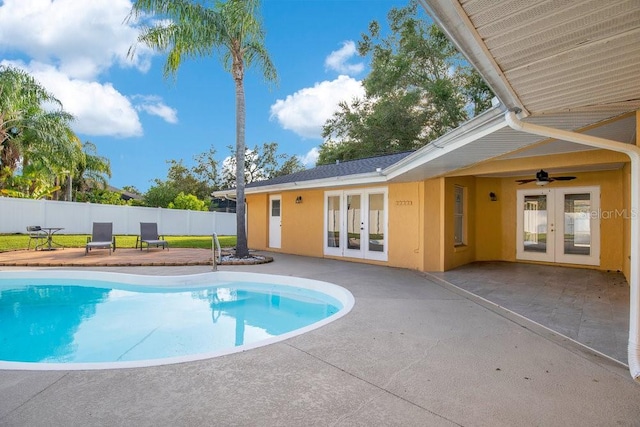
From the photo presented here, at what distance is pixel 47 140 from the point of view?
16.5 meters

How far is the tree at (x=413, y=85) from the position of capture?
2050 centimetres

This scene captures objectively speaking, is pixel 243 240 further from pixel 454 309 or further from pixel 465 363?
pixel 465 363

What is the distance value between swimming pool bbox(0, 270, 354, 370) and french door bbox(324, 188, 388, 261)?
11.0 ft

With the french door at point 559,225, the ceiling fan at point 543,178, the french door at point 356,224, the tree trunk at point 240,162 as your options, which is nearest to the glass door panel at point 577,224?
the french door at point 559,225

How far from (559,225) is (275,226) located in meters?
9.87

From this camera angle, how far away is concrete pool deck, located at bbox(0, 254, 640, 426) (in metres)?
2.49

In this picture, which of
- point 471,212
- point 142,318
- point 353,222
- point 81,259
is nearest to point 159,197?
A: point 81,259

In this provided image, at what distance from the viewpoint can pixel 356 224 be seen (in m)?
11.0

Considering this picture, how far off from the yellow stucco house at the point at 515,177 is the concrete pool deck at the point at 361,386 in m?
0.89

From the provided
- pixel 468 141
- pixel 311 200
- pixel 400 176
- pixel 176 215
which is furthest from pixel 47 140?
pixel 468 141

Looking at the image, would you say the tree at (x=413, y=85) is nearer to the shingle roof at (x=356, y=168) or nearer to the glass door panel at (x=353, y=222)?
the shingle roof at (x=356, y=168)

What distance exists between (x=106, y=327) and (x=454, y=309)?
5.80 meters

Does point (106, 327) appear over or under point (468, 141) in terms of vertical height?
under

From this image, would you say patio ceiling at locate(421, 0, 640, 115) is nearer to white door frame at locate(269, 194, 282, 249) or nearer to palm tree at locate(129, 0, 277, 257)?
palm tree at locate(129, 0, 277, 257)
